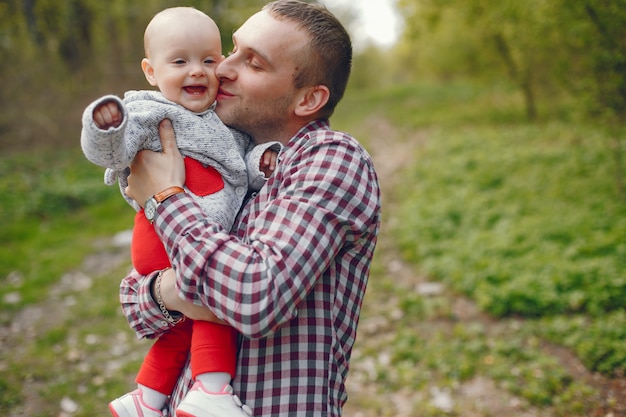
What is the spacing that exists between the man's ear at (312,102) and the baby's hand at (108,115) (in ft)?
2.02

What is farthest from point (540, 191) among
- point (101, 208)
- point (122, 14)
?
point (122, 14)

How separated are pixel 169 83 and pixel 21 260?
5.75 m

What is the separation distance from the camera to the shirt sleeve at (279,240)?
1.43 meters

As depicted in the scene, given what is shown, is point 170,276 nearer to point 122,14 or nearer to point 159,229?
point 159,229

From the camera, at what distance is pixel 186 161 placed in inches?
70.0

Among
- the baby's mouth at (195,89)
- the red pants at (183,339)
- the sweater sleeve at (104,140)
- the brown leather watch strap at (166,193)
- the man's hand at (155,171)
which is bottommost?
the red pants at (183,339)

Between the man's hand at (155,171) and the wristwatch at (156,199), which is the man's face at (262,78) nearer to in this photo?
the man's hand at (155,171)

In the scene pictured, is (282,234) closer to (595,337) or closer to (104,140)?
(104,140)

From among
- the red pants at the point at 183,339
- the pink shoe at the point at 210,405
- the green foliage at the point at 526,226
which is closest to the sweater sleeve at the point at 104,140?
the red pants at the point at 183,339

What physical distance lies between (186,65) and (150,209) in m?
0.56

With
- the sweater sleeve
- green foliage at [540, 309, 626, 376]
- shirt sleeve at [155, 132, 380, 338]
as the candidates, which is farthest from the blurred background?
the sweater sleeve

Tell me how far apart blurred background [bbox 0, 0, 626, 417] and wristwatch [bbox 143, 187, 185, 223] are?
2969mm

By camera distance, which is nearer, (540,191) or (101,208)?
(540,191)

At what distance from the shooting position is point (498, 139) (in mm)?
11594
